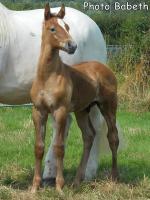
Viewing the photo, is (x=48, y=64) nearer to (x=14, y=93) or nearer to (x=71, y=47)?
(x=71, y=47)

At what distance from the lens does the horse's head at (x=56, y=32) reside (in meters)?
4.97

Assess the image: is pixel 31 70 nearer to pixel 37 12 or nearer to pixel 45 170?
pixel 37 12

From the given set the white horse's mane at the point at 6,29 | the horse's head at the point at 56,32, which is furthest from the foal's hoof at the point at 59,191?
the white horse's mane at the point at 6,29

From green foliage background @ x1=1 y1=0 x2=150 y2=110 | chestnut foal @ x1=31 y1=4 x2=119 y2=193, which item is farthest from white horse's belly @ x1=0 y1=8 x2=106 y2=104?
→ green foliage background @ x1=1 y1=0 x2=150 y2=110

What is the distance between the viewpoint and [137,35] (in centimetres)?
1264

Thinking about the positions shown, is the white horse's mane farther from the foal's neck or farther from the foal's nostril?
the foal's nostril

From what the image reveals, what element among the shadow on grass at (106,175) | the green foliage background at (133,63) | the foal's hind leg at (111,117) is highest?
the foal's hind leg at (111,117)

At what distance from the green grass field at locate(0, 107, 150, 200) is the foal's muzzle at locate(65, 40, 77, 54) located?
4.10 feet

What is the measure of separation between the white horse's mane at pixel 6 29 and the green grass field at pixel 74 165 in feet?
4.29

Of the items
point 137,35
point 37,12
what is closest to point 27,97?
point 37,12

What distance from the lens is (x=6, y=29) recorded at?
18.6ft

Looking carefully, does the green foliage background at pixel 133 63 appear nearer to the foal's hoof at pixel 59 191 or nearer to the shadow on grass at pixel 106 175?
the shadow on grass at pixel 106 175

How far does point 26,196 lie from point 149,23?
10.2 metres

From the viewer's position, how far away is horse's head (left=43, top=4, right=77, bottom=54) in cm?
497
